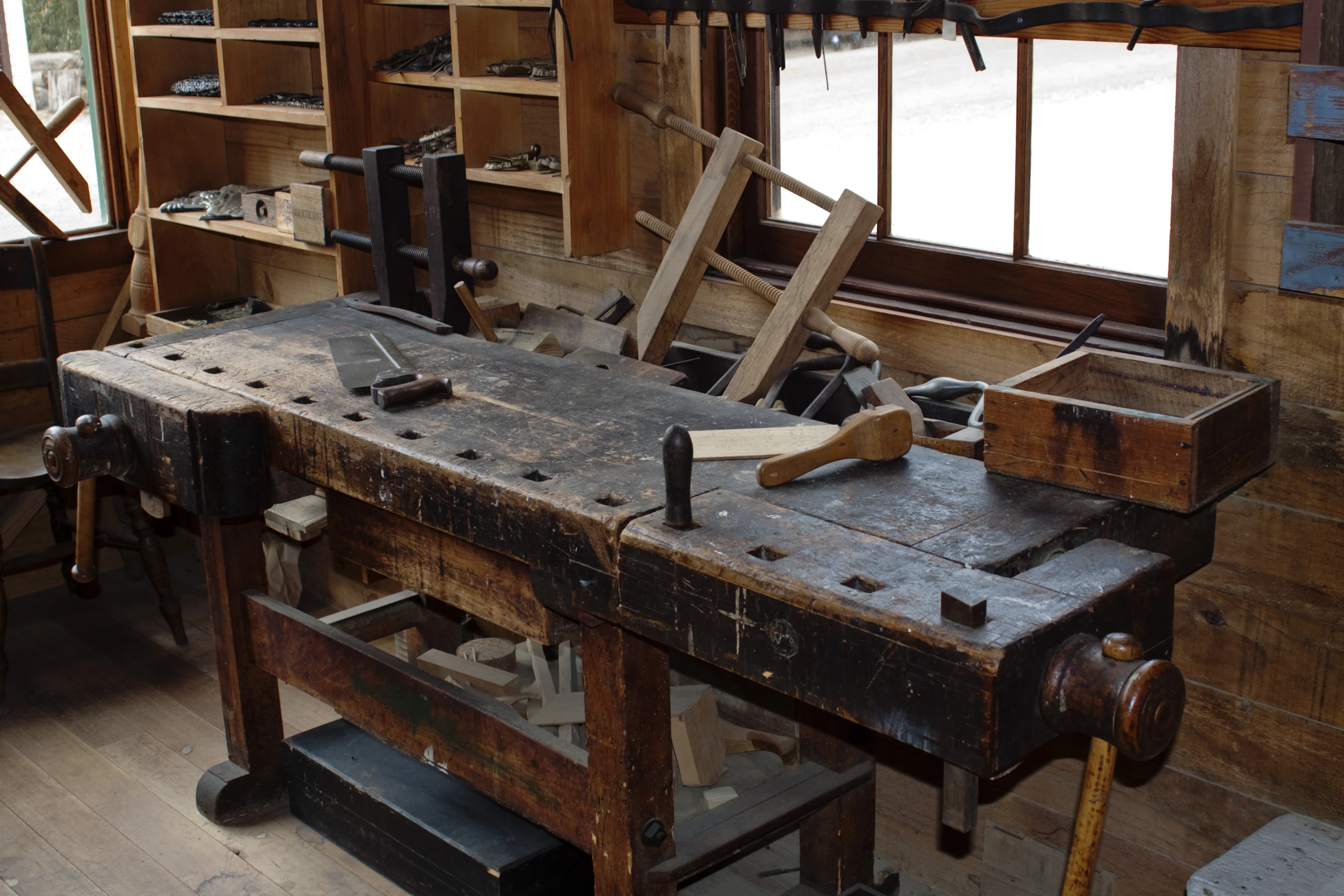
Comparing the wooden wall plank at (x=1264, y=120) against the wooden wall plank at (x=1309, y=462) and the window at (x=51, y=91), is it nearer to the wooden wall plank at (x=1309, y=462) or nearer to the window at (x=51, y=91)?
the wooden wall plank at (x=1309, y=462)

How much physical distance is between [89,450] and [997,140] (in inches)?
72.7

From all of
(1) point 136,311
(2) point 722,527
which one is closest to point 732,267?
(2) point 722,527

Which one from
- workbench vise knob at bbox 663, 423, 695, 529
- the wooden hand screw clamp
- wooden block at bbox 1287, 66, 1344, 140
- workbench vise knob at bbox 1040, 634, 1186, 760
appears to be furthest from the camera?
the wooden hand screw clamp

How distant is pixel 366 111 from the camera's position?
347 cm

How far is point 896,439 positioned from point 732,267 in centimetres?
79

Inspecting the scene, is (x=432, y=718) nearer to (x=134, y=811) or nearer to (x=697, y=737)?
(x=697, y=737)

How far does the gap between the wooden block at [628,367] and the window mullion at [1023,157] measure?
695mm

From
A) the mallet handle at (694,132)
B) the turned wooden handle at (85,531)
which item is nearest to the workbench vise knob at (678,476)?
the mallet handle at (694,132)

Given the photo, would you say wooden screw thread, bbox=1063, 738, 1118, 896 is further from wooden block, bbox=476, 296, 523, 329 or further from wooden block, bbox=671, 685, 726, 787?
wooden block, bbox=476, 296, 523, 329

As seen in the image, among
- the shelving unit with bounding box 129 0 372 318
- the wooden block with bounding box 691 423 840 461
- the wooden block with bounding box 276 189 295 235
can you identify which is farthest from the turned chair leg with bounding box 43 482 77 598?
the wooden block with bounding box 691 423 840 461

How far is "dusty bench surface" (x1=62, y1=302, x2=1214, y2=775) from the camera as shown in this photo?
151cm

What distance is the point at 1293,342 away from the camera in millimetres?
2113

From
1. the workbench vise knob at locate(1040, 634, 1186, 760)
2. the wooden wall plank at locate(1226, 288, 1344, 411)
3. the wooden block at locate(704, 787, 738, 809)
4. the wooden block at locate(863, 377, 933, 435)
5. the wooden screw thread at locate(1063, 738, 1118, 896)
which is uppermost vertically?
the wooden wall plank at locate(1226, 288, 1344, 411)

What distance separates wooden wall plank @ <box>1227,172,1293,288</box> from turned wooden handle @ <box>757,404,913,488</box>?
0.63 m
